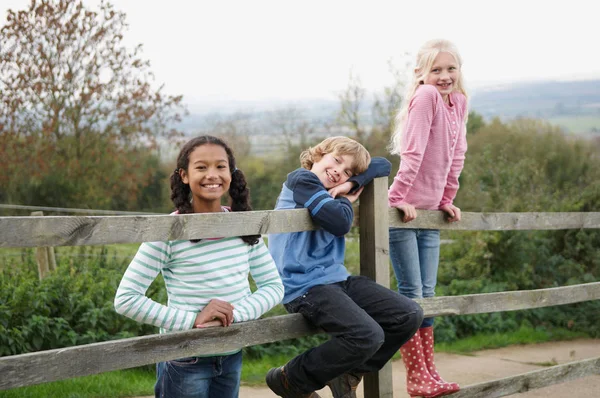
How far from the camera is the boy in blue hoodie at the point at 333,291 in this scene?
335cm

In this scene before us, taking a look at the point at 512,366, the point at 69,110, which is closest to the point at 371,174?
the point at 512,366

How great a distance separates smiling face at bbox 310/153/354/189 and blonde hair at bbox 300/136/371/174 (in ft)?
0.07

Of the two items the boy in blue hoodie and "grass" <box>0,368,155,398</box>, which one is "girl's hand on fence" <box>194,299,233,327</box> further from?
"grass" <box>0,368,155,398</box>

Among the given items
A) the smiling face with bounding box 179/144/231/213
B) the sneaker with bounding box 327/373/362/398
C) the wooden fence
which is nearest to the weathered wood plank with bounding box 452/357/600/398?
the wooden fence

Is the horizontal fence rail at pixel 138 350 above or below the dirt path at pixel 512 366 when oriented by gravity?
above

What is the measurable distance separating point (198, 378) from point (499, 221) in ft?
7.25

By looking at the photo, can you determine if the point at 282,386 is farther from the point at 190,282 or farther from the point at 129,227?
the point at 129,227

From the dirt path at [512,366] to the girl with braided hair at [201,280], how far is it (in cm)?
212

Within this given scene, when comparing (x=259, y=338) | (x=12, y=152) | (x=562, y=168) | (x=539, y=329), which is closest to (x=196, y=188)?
(x=259, y=338)

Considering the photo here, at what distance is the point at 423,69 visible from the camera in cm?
438

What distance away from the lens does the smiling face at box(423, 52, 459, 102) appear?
4.30m

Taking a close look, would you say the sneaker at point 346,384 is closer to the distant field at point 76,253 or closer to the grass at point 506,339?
the grass at point 506,339

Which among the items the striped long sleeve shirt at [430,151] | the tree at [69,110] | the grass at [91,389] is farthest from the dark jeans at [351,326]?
the tree at [69,110]

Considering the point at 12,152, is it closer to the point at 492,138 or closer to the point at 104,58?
the point at 104,58
